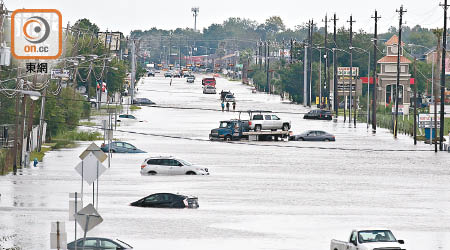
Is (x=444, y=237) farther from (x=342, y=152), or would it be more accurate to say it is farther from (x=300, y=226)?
(x=342, y=152)

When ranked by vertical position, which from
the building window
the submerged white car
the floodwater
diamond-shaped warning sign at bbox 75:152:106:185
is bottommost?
the floodwater

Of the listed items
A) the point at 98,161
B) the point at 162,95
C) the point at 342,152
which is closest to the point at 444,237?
the point at 98,161

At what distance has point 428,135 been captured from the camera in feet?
327

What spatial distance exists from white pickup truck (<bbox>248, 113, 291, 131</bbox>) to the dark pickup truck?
0.84 meters

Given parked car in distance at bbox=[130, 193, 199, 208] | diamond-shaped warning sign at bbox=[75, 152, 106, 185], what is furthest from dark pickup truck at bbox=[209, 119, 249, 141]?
diamond-shaped warning sign at bbox=[75, 152, 106, 185]

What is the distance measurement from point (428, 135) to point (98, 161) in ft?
205

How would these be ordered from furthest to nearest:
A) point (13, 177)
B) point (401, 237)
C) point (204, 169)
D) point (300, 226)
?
1. point (204, 169)
2. point (13, 177)
3. point (300, 226)
4. point (401, 237)

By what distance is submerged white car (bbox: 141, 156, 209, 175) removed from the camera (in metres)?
68.2

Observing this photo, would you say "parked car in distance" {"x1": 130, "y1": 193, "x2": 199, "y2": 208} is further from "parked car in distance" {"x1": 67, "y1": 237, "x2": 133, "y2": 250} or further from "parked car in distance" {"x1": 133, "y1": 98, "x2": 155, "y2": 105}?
"parked car in distance" {"x1": 133, "y1": 98, "x2": 155, "y2": 105}

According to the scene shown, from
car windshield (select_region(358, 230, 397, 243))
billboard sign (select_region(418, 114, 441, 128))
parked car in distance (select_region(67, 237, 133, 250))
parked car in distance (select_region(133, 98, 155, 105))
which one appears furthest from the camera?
parked car in distance (select_region(133, 98, 155, 105))

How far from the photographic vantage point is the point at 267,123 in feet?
321

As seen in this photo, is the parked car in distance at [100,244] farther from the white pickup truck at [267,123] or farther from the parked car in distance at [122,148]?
the white pickup truck at [267,123]

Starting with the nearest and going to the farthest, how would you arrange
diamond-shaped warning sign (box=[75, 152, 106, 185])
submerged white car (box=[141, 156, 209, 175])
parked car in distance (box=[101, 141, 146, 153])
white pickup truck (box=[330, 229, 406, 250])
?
white pickup truck (box=[330, 229, 406, 250]) → diamond-shaped warning sign (box=[75, 152, 106, 185]) → submerged white car (box=[141, 156, 209, 175]) → parked car in distance (box=[101, 141, 146, 153])

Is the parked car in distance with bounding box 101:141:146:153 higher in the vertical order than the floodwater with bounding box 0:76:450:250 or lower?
higher
